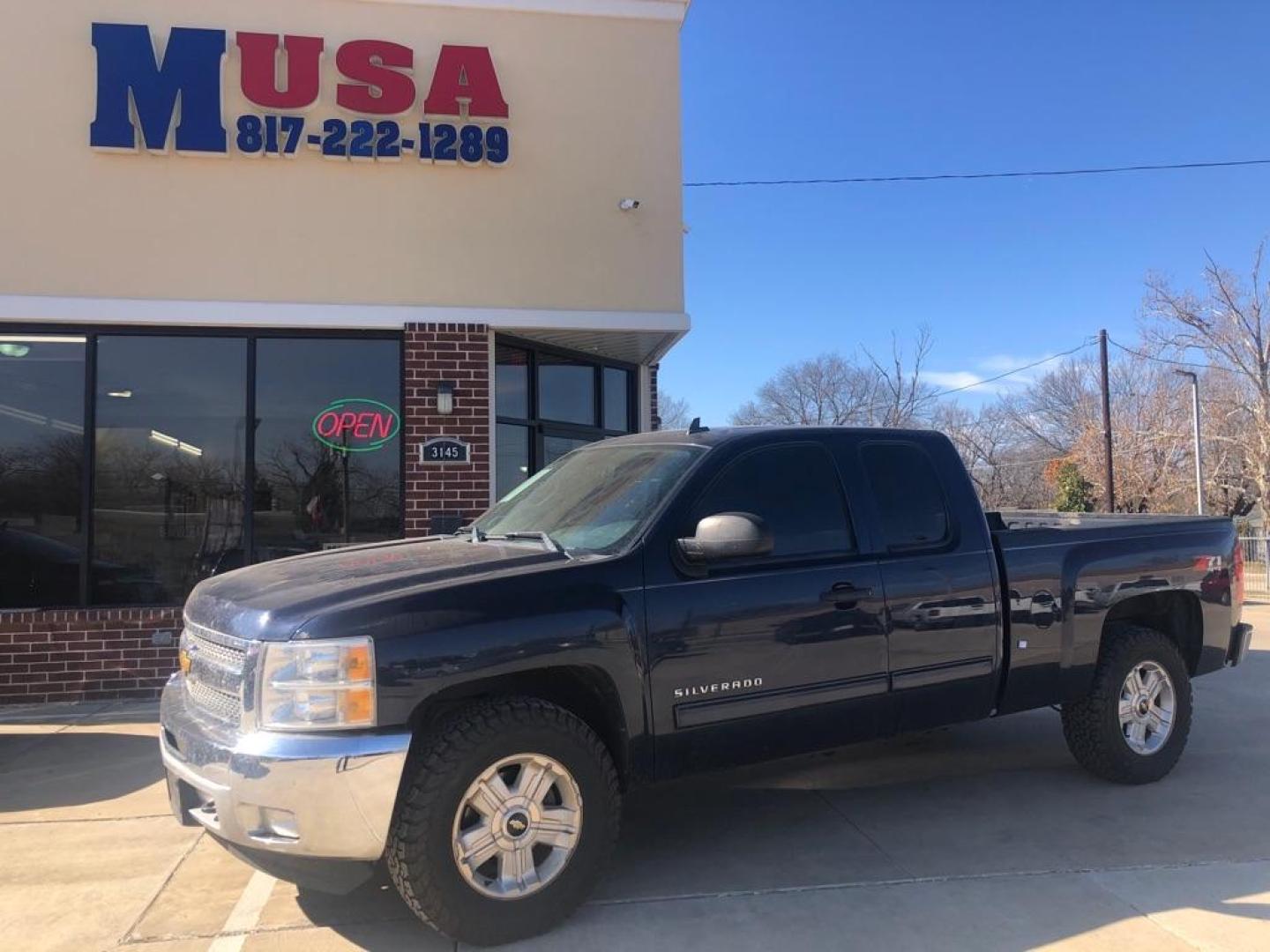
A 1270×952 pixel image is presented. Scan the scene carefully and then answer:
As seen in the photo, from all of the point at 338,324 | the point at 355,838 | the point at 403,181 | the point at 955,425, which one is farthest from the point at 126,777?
the point at 955,425

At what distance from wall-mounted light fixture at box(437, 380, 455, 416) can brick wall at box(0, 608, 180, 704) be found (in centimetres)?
280

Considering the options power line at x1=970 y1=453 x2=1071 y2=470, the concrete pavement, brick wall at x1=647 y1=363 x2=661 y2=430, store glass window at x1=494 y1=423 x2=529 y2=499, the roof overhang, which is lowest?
the concrete pavement

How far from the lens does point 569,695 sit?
371 centimetres

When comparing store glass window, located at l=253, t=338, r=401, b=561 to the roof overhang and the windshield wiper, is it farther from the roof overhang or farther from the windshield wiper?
the windshield wiper

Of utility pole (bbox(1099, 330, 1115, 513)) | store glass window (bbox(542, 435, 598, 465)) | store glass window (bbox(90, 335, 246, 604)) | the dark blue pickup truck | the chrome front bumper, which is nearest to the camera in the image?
the chrome front bumper

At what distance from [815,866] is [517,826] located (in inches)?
58.5

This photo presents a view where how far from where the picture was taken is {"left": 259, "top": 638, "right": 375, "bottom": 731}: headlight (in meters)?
3.11

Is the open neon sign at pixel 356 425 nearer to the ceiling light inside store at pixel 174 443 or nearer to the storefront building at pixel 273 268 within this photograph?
the storefront building at pixel 273 268

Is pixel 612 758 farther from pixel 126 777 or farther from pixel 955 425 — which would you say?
pixel 955 425

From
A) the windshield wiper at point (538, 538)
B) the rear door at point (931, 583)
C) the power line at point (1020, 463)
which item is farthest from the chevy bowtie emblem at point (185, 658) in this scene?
the power line at point (1020, 463)

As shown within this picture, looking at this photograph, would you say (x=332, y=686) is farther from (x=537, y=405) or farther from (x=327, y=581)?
(x=537, y=405)

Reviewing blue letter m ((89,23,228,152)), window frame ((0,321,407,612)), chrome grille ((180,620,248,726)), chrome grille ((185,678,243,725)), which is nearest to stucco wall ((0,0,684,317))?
blue letter m ((89,23,228,152))

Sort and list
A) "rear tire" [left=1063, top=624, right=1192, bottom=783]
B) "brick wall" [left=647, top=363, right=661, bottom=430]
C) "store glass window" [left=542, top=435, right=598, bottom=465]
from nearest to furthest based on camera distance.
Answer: "rear tire" [left=1063, top=624, right=1192, bottom=783] → "store glass window" [left=542, top=435, right=598, bottom=465] → "brick wall" [left=647, top=363, right=661, bottom=430]

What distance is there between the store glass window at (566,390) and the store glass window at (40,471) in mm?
4145
